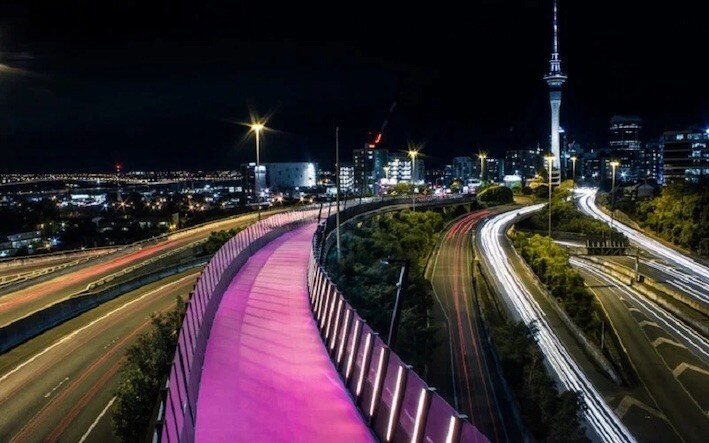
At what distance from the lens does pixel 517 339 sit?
2461cm

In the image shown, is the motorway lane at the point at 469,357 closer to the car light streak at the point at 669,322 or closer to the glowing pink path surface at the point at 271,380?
the glowing pink path surface at the point at 271,380

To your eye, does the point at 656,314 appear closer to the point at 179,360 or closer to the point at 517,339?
the point at 517,339

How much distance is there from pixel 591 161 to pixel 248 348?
7751 inches

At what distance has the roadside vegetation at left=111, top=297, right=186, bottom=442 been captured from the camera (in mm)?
11180

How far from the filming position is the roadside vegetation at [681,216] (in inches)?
2267

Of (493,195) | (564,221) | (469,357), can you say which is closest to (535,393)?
(469,357)

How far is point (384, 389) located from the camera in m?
8.66

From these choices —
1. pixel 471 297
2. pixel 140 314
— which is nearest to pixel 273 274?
pixel 140 314

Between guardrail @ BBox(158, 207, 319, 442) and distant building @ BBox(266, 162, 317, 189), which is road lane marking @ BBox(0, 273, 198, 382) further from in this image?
distant building @ BBox(266, 162, 317, 189)

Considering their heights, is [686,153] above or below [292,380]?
above

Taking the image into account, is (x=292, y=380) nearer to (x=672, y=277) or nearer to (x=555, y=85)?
(x=672, y=277)

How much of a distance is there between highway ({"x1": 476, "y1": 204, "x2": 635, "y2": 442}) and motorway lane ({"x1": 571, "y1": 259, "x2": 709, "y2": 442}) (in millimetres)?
2464

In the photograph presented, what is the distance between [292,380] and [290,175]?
555 feet

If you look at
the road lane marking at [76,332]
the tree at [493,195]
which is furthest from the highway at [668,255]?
the road lane marking at [76,332]
